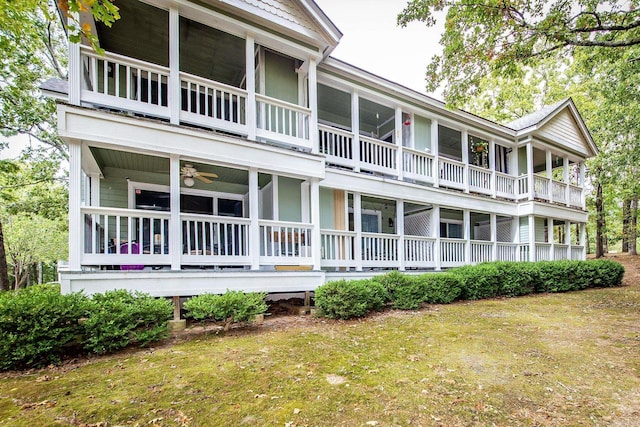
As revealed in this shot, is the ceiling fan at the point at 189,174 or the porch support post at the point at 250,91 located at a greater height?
the porch support post at the point at 250,91

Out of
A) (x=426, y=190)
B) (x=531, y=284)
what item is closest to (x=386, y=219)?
(x=426, y=190)

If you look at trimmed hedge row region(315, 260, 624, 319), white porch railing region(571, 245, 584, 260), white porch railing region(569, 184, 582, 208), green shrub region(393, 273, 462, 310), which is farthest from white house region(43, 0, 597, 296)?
white porch railing region(571, 245, 584, 260)

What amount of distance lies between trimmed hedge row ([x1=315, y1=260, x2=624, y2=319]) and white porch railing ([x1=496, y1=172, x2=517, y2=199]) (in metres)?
3.38

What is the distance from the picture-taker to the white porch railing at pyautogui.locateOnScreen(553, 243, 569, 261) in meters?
14.9

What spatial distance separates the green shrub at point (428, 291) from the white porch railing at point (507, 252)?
5.12 meters

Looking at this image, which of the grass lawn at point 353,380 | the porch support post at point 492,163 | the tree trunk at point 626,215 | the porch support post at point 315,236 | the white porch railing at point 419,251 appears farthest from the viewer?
the tree trunk at point 626,215

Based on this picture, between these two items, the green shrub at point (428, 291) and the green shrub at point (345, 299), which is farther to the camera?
the green shrub at point (428, 291)

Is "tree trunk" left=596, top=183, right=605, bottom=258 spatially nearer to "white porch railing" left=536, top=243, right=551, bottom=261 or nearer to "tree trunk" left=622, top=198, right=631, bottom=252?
"tree trunk" left=622, top=198, right=631, bottom=252

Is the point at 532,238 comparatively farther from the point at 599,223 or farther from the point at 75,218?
the point at 75,218

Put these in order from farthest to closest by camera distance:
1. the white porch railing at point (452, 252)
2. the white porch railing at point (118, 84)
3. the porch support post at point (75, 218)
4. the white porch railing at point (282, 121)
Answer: the white porch railing at point (452, 252) → the white porch railing at point (282, 121) → the white porch railing at point (118, 84) → the porch support post at point (75, 218)

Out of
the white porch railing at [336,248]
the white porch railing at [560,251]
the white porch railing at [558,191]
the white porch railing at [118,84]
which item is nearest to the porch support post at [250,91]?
the white porch railing at [118,84]

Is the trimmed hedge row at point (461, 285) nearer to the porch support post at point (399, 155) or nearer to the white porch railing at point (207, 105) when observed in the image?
the porch support post at point (399, 155)

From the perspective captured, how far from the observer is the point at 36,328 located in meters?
4.32

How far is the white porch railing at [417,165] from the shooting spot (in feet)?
35.9
